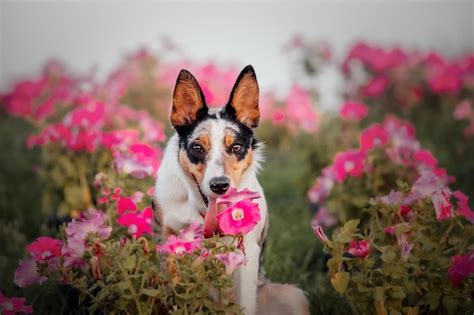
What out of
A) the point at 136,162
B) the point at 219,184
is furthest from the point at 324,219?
the point at 219,184

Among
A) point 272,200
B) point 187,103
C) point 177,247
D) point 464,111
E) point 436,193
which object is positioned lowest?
point 272,200

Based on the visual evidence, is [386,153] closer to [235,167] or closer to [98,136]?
[235,167]

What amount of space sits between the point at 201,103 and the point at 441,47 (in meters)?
8.64

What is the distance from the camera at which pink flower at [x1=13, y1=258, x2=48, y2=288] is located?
10.4ft

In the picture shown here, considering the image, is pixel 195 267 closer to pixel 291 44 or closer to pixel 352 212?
pixel 352 212

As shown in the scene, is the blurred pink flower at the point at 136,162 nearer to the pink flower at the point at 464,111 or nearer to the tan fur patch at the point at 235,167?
the tan fur patch at the point at 235,167

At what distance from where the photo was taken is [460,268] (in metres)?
3.12

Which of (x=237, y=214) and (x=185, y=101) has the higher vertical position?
(x=185, y=101)

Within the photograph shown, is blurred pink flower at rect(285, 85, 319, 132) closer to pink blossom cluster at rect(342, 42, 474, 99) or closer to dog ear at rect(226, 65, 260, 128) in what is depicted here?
pink blossom cluster at rect(342, 42, 474, 99)

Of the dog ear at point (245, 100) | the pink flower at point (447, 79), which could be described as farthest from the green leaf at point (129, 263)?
the pink flower at point (447, 79)

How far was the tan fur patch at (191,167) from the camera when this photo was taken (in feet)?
10.7

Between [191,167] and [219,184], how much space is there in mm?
280

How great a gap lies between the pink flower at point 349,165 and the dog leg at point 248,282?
1707mm

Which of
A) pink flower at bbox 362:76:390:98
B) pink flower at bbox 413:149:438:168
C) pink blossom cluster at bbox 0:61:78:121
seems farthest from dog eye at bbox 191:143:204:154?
pink flower at bbox 362:76:390:98
